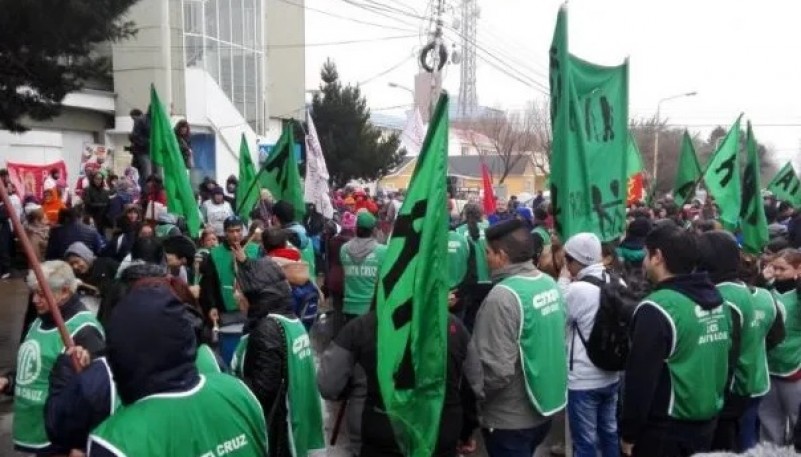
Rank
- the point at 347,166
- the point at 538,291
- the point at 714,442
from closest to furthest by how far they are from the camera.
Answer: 1. the point at 538,291
2. the point at 714,442
3. the point at 347,166

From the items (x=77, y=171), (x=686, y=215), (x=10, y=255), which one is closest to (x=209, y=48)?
(x=77, y=171)

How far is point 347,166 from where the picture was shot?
3575cm

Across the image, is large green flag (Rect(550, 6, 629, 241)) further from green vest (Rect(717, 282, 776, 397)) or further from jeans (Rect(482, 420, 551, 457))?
jeans (Rect(482, 420, 551, 457))

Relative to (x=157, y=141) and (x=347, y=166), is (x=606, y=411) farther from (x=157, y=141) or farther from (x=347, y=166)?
(x=347, y=166)

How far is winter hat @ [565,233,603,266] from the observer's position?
5.39 metres

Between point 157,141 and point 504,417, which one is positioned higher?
point 157,141

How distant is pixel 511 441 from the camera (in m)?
4.61

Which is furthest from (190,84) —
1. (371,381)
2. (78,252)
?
(371,381)

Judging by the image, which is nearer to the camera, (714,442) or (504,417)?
(504,417)

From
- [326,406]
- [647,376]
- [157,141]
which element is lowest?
[326,406]

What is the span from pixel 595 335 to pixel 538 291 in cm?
110

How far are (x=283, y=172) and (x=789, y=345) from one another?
6087 millimetres

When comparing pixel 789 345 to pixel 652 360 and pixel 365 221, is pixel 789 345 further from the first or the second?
pixel 365 221

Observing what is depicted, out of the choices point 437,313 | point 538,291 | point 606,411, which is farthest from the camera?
→ point 606,411
